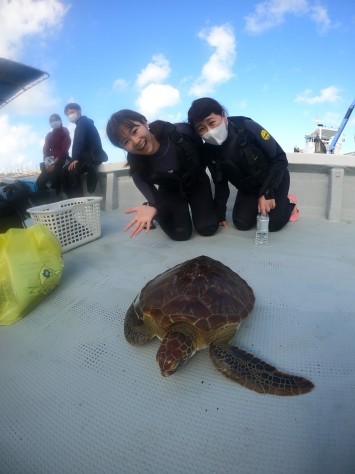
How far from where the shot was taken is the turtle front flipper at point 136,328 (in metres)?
1.34

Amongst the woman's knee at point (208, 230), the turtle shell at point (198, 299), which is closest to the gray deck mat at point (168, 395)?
the turtle shell at point (198, 299)

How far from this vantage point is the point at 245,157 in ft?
8.27

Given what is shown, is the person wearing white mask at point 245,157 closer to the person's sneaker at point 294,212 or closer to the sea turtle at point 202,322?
the person's sneaker at point 294,212

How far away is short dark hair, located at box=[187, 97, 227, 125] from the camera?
219 centimetres

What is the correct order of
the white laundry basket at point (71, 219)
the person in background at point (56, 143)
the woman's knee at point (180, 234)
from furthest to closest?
the person in background at point (56, 143) → the woman's knee at point (180, 234) → the white laundry basket at point (71, 219)

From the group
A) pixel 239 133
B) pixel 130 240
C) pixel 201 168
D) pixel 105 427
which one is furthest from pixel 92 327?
pixel 239 133

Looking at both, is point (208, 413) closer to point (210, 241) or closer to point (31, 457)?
point (31, 457)

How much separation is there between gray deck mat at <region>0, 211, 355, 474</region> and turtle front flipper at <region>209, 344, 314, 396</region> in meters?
0.04

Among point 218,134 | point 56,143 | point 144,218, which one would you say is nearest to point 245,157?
point 218,134

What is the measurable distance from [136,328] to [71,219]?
166 cm

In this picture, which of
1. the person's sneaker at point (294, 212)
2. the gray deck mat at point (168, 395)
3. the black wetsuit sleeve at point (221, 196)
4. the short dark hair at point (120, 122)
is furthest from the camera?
the person's sneaker at point (294, 212)

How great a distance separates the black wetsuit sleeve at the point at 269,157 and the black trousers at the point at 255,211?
0.96 feet

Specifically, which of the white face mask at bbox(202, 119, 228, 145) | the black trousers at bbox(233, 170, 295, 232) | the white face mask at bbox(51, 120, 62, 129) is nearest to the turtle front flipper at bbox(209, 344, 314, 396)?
the white face mask at bbox(202, 119, 228, 145)

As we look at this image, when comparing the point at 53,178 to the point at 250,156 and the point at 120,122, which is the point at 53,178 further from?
the point at 250,156
